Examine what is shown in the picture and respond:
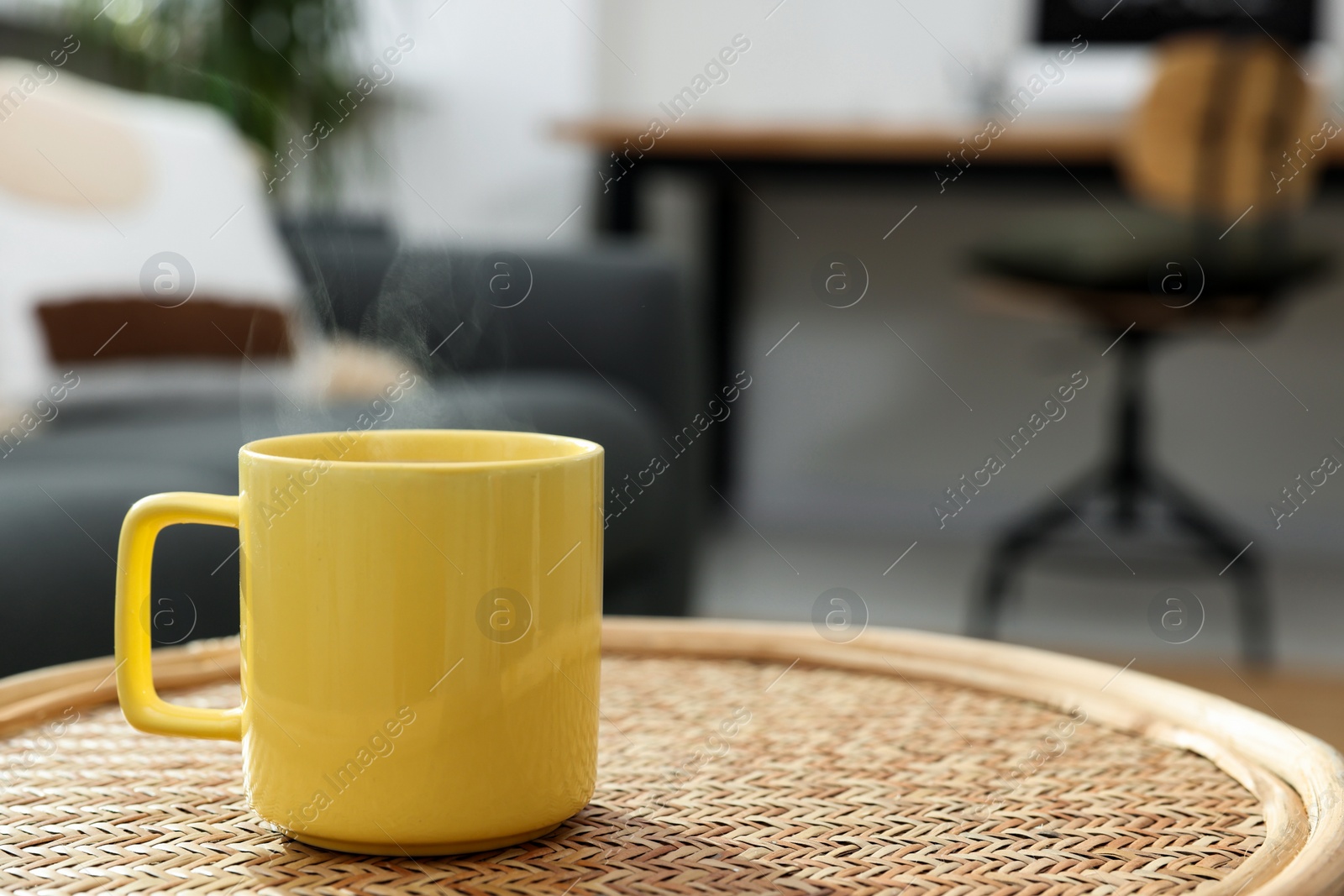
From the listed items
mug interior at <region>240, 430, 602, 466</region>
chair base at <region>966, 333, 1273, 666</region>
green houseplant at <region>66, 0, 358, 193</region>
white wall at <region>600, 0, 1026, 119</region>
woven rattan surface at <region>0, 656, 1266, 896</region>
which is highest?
white wall at <region>600, 0, 1026, 119</region>

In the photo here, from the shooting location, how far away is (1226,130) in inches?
71.7

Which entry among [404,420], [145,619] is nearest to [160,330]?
[404,420]

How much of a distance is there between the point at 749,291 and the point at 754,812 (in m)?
2.59

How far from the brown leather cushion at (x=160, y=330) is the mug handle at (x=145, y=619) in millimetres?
820

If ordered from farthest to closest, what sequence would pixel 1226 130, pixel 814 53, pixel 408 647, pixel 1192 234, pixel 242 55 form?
pixel 814 53 < pixel 242 55 < pixel 1192 234 < pixel 1226 130 < pixel 408 647

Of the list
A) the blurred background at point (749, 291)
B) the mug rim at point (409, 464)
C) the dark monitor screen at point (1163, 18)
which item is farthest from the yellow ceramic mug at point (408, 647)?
the dark monitor screen at point (1163, 18)

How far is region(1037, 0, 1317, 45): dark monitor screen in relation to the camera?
2.62 m

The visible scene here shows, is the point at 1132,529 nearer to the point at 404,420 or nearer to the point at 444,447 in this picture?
the point at 404,420

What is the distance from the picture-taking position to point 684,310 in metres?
1.68

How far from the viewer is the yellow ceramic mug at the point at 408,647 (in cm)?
33

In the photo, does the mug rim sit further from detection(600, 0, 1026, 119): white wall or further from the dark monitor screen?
the dark monitor screen

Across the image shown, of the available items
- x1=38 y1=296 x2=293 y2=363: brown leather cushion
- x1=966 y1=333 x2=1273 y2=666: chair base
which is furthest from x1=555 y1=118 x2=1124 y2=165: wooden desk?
x1=38 y1=296 x2=293 y2=363: brown leather cushion

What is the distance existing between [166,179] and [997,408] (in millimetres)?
1983

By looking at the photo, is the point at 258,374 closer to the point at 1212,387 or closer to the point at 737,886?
the point at 737,886
